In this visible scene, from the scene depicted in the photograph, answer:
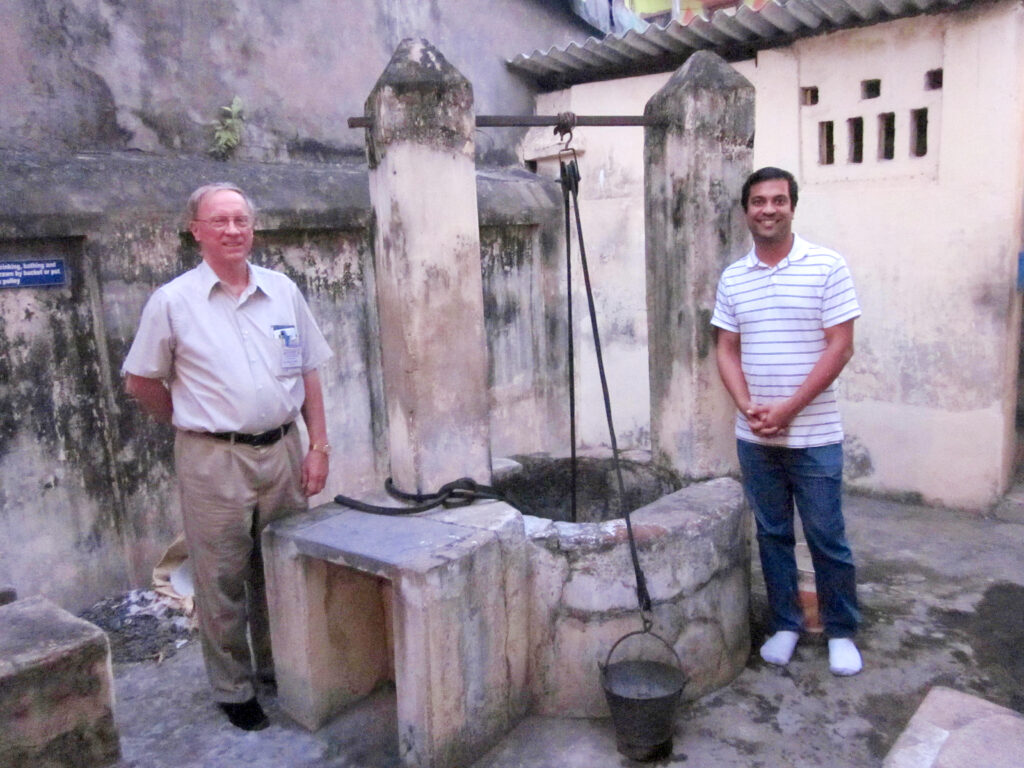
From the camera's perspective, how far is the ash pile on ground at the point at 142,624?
160 inches

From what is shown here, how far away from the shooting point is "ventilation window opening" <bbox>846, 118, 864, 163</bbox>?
5.86 meters

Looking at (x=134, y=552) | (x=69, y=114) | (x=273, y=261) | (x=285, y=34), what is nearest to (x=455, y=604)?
(x=134, y=552)

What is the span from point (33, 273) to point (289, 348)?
1823 millimetres

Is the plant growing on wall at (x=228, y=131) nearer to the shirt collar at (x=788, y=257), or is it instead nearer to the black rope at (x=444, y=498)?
the black rope at (x=444, y=498)

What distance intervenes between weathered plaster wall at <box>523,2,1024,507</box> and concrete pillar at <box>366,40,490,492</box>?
3649 mm

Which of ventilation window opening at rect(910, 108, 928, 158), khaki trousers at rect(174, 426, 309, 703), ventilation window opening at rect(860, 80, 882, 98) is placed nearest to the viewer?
khaki trousers at rect(174, 426, 309, 703)

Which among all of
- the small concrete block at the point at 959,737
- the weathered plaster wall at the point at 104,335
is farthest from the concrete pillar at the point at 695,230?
the small concrete block at the point at 959,737

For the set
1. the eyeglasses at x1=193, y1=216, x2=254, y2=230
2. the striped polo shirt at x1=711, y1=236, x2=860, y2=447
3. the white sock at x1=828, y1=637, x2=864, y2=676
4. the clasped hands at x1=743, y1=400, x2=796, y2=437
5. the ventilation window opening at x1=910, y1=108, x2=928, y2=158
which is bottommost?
the white sock at x1=828, y1=637, x2=864, y2=676

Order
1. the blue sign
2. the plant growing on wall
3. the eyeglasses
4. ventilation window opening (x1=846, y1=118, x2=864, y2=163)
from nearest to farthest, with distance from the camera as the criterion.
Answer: the eyeglasses → the blue sign → the plant growing on wall → ventilation window opening (x1=846, y1=118, x2=864, y2=163)

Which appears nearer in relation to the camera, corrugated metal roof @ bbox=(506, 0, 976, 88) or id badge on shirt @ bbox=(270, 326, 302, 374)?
id badge on shirt @ bbox=(270, 326, 302, 374)

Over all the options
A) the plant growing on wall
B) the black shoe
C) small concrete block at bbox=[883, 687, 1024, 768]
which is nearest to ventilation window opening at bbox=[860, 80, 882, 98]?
the plant growing on wall

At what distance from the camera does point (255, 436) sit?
121 inches

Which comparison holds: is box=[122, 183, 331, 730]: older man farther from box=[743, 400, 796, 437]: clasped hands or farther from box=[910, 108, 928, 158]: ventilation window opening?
box=[910, 108, 928, 158]: ventilation window opening

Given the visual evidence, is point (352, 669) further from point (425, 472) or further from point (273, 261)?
point (273, 261)
